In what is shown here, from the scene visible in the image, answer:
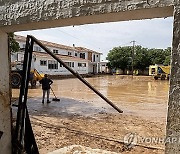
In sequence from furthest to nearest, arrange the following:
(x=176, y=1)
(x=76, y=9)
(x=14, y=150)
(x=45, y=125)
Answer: (x=45, y=125)
(x=14, y=150)
(x=76, y=9)
(x=176, y=1)

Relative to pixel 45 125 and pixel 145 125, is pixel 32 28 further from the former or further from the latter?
pixel 145 125

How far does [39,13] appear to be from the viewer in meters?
2.49

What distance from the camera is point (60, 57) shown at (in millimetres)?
39656

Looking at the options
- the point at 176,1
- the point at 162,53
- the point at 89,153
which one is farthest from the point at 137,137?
the point at 162,53

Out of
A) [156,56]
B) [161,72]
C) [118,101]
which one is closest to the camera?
[118,101]

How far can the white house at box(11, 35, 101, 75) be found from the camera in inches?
1348

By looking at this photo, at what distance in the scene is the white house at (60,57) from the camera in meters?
34.2

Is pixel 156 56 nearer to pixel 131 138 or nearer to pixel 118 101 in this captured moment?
pixel 118 101

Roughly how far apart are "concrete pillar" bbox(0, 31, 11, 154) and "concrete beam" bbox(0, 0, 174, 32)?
373mm

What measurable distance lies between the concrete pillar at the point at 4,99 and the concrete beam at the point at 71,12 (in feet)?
1.22

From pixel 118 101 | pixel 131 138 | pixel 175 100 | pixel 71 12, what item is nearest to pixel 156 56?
pixel 118 101

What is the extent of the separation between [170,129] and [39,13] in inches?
69.9

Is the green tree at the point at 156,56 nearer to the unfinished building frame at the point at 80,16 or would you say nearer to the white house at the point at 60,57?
the white house at the point at 60,57

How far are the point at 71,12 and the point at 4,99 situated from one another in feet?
5.56
